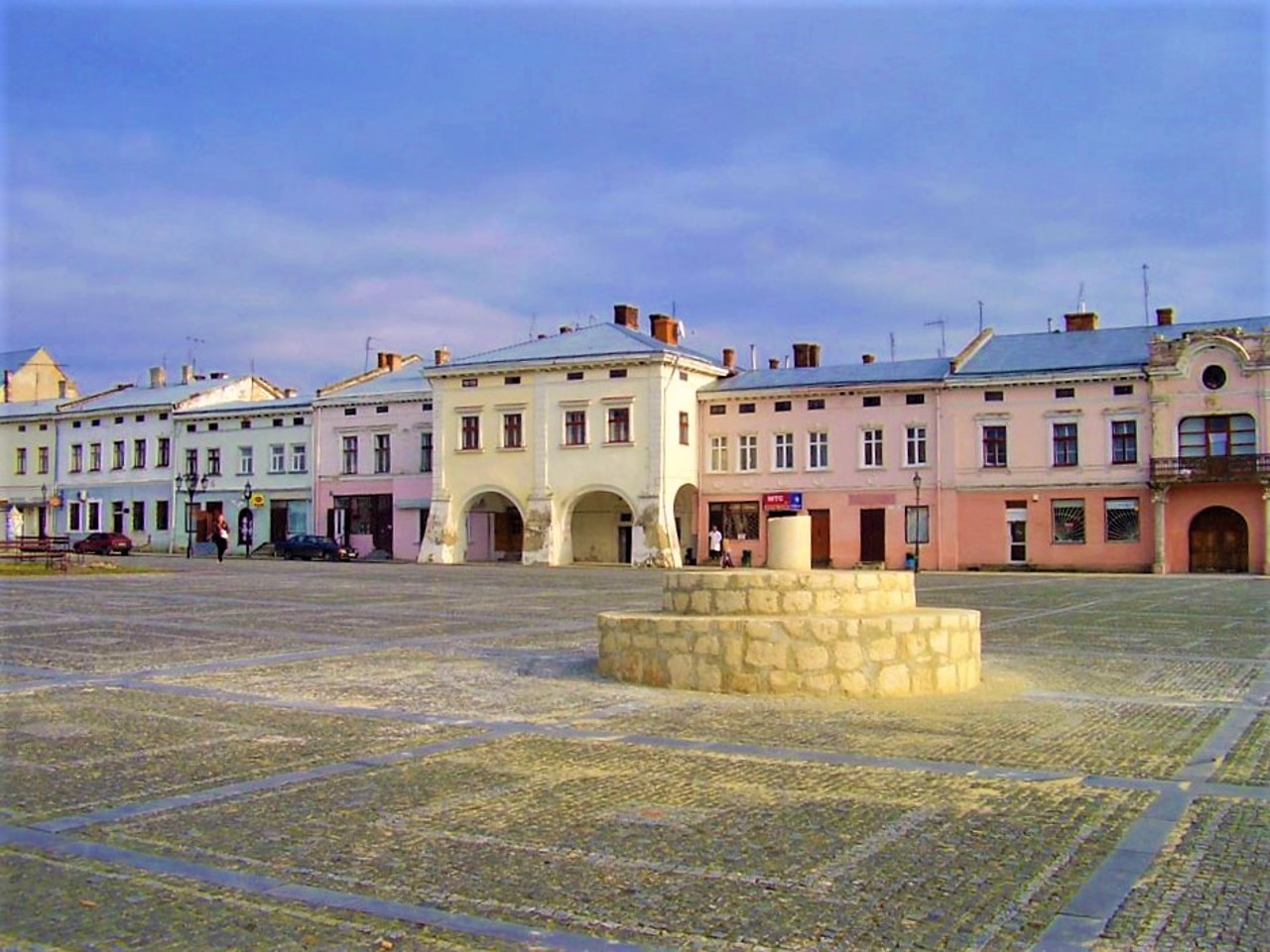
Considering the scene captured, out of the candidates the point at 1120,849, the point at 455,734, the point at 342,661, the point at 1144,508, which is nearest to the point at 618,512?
the point at 1144,508

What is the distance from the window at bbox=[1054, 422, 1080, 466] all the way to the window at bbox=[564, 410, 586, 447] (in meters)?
18.0

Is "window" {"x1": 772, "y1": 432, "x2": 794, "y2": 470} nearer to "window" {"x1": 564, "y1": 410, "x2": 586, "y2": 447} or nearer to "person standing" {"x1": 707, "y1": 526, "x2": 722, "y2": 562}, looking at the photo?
"person standing" {"x1": 707, "y1": 526, "x2": 722, "y2": 562}

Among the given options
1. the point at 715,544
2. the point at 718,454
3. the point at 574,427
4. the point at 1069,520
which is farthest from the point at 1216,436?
the point at 574,427

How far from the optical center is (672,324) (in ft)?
176

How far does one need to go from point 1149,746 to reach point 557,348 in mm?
44327

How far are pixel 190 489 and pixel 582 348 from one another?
2223cm

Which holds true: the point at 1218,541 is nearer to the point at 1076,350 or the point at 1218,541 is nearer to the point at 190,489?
the point at 1076,350

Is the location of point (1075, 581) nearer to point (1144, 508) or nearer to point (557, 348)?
point (1144, 508)

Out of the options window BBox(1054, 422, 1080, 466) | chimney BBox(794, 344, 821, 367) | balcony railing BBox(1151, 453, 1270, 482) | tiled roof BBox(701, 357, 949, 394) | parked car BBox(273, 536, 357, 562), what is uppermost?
chimney BBox(794, 344, 821, 367)

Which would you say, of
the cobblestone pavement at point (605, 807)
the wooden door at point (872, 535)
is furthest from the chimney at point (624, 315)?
the cobblestone pavement at point (605, 807)

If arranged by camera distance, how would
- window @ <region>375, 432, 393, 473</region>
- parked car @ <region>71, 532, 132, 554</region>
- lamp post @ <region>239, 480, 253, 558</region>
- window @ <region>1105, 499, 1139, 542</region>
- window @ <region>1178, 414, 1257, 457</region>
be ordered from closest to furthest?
window @ <region>1178, 414, 1257, 457</region>, window @ <region>1105, 499, 1139, 542</region>, parked car @ <region>71, 532, 132, 554</region>, window @ <region>375, 432, 393, 473</region>, lamp post @ <region>239, 480, 253, 558</region>

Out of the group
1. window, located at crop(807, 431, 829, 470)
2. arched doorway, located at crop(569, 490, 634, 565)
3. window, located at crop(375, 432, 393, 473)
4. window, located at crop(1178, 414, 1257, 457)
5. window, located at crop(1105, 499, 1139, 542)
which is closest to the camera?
window, located at crop(1178, 414, 1257, 457)

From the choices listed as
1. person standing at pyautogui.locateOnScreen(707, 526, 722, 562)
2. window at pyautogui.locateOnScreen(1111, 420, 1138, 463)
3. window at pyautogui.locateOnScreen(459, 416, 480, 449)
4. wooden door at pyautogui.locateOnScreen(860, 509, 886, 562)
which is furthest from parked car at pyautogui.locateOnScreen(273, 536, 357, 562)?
window at pyautogui.locateOnScreen(1111, 420, 1138, 463)

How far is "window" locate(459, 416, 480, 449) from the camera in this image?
52.7 metres
